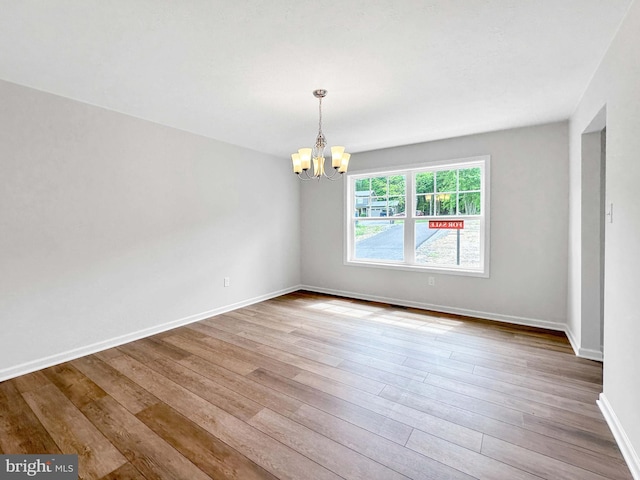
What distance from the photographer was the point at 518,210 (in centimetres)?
372

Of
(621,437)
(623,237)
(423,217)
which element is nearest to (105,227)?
(423,217)


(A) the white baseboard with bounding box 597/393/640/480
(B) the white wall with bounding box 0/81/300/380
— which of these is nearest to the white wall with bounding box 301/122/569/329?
(A) the white baseboard with bounding box 597/393/640/480

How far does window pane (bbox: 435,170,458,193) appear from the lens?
167 inches

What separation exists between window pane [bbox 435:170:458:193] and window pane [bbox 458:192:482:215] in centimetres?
18

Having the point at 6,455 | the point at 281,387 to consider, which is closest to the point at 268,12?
the point at 281,387

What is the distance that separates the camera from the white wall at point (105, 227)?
254 cm

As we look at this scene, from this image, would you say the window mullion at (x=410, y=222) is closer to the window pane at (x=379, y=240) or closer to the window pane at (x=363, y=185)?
the window pane at (x=379, y=240)

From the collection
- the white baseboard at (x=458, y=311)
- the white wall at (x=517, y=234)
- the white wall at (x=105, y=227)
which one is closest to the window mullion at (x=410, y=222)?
the white wall at (x=517, y=234)

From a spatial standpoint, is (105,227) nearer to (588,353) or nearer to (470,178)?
(470,178)

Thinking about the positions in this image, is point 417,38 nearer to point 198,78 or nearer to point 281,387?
point 198,78

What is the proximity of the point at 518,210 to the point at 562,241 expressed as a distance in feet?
1.91

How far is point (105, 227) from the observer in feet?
10.0

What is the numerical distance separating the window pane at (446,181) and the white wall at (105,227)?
113 inches

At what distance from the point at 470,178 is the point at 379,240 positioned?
1627 mm
